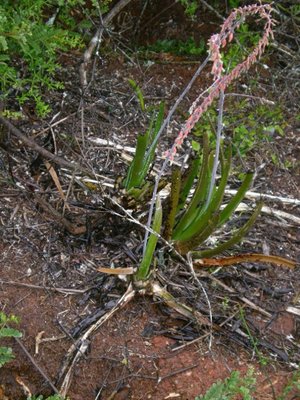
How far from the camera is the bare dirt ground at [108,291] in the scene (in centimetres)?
252

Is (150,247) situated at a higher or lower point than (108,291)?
higher

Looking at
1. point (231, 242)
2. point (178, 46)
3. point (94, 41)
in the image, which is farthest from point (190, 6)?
point (231, 242)

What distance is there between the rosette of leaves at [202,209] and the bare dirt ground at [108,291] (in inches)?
6.8

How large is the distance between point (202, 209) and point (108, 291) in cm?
50

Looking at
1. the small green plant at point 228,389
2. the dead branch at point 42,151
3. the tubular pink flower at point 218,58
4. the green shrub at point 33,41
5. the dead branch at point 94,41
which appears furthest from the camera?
the dead branch at point 94,41

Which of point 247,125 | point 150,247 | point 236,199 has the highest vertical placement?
point 247,125

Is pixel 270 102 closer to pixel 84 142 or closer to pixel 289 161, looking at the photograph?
pixel 289 161

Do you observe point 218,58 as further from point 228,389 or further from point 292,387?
point 292,387

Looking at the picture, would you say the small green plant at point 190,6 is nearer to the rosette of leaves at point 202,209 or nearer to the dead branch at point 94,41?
the dead branch at point 94,41

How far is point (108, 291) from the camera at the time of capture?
106 inches

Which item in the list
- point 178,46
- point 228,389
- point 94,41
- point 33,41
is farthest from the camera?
point 178,46

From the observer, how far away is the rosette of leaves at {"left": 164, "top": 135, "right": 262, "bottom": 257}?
250 cm

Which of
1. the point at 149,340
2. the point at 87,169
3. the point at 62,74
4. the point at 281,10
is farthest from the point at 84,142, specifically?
the point at 281,10

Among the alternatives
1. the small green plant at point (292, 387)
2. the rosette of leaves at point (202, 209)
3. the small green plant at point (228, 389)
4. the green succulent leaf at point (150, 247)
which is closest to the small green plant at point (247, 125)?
the rosette of leaves at point (202, 209)
